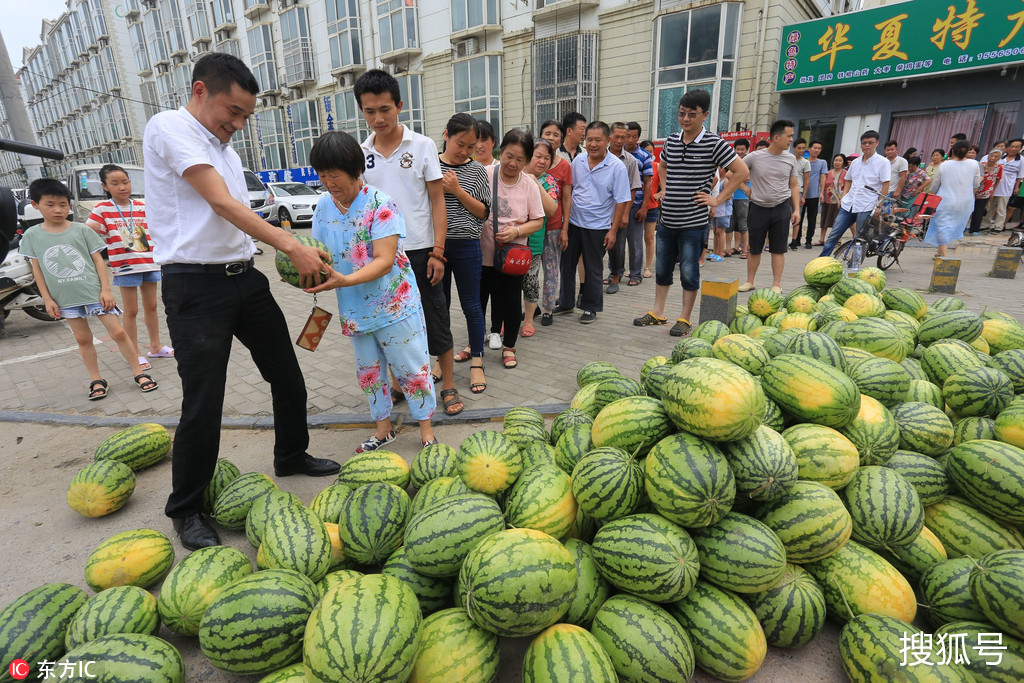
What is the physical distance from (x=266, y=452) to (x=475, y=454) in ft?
7.06

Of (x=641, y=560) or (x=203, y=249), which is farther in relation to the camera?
(x=203, y=249)

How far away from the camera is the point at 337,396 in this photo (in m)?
4.60

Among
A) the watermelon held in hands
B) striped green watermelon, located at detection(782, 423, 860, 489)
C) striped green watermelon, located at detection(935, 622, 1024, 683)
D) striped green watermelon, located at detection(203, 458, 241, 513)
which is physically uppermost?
the watermelon held in hands

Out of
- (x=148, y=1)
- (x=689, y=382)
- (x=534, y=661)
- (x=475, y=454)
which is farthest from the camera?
(x=148, y=1)

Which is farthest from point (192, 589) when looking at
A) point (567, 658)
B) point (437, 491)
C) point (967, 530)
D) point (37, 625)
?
point (967, 530)

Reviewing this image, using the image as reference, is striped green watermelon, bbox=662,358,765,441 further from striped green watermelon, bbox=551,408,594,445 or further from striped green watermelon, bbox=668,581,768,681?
striped green watermelon, bbox=551,408,594,445

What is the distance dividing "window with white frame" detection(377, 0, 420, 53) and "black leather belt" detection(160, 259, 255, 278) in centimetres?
2779

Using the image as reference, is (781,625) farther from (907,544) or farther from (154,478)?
(154,478)

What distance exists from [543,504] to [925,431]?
1916 millimetres

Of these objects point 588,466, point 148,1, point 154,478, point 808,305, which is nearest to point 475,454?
point 588,466

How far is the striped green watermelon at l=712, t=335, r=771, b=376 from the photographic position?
2.55m

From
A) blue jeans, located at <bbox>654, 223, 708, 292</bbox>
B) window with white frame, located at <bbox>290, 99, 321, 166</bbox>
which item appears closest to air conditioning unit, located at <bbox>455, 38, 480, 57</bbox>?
window with white frame, located at <bbox>290, 99, 321, 166</bbox>

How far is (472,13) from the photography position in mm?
22781

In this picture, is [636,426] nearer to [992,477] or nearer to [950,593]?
[950,593]
